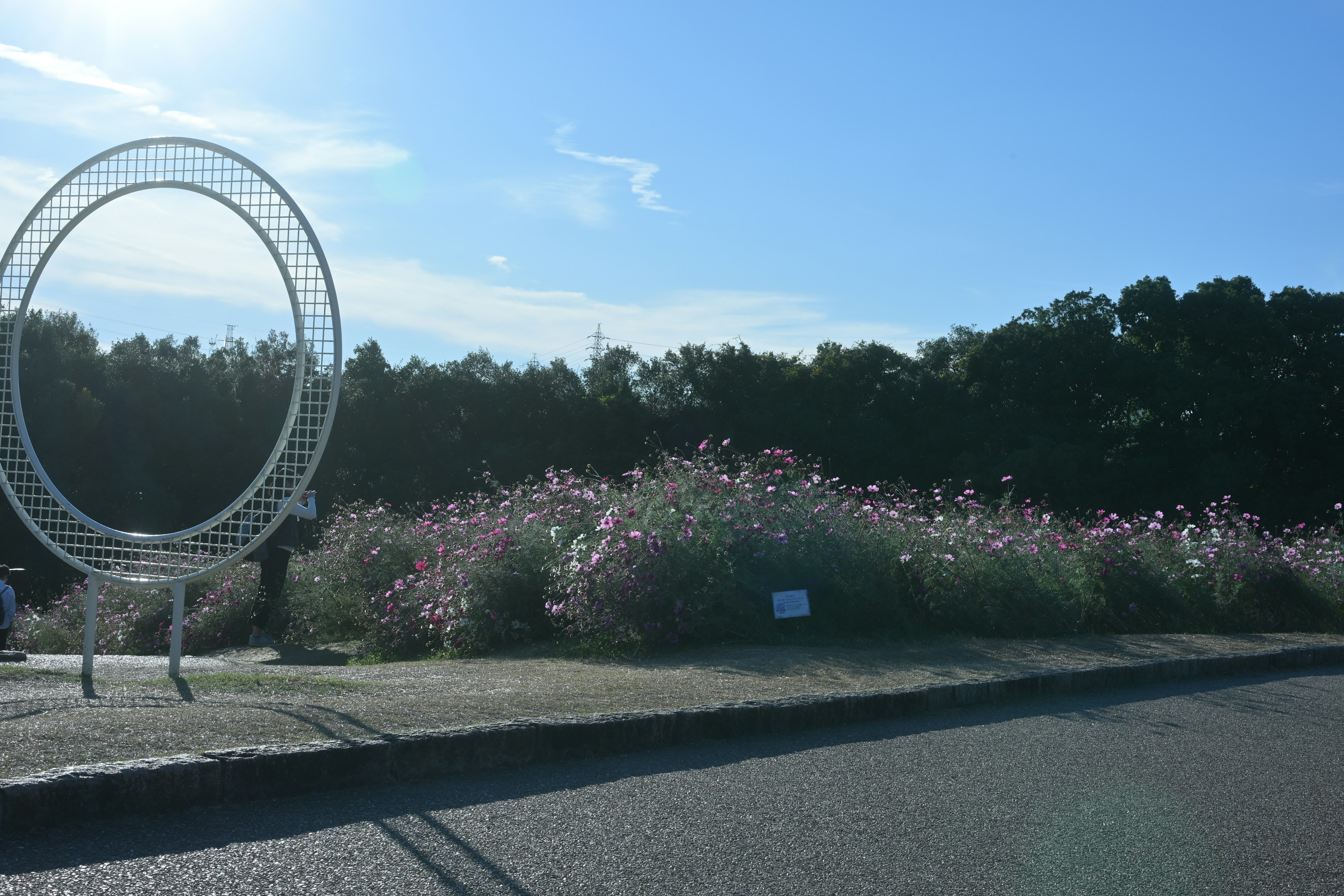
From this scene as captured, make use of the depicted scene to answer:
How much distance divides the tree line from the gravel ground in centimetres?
2143

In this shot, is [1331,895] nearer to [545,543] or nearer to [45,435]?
[545,543]

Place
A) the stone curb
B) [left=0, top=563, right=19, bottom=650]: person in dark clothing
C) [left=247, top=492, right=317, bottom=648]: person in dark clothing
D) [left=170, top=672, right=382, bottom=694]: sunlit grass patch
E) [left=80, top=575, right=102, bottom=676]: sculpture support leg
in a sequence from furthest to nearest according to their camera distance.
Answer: [left=247, top=492, right=317, bottom=648]: person in dark clothing < [left=0, top=563, right=19, bottom=650]: person in dark clothing < [left=80, top=575, right=102, bottom=676]: sculpture support leg < [left=170, top=672, right=382, bottom=694]: sunlit grass patch < the stone curb

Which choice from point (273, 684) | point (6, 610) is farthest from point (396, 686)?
point (6, 610)

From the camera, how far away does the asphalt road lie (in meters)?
3.03

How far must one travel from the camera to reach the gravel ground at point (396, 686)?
4059 mm

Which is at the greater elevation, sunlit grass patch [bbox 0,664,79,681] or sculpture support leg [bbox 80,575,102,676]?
sculpture support leg [bbox 80,575,102,676]

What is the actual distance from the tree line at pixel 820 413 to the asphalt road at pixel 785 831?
25.6m

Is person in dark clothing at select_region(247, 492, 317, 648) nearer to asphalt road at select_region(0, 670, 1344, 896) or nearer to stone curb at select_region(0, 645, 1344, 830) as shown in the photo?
stone curb at select_region(0, 645, 1344, 830)

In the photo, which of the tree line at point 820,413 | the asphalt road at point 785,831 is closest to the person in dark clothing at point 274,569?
the asphalt road at point 785,831

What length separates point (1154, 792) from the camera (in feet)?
14.2

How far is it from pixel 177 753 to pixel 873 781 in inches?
115

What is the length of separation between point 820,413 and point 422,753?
3393 centimetres

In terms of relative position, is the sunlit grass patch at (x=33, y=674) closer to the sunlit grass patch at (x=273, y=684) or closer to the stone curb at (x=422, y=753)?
the sunlit grass patch at (x=273, y=684)

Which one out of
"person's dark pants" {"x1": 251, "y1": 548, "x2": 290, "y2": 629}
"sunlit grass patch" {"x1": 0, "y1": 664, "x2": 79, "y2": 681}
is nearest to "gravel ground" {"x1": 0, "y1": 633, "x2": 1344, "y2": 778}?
"sunlit grass patch" {"x1": 0, "y1": 664, "x2": 79, "y2": 681}
